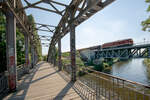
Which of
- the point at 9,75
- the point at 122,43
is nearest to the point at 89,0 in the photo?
the point at 9,75

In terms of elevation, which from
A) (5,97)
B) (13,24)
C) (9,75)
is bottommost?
(5,97)

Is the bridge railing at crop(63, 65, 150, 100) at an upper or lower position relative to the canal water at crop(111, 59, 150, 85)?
upper

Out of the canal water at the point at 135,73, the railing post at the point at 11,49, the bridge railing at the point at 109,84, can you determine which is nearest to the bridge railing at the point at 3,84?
the railing post at the point at 11,49

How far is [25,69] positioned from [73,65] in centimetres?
502

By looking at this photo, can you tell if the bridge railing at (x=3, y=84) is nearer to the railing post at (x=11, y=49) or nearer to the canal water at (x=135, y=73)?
the railing post at (x=11, y=49)

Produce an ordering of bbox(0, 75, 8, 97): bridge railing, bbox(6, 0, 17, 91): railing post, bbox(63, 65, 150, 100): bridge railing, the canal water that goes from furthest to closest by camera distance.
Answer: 1. the canal water
2. bbox(6, 0, 17, 91): railing post
3. bbox(0, 75, 8, 97): bridge railing
4. bbox(63, 65, 150, 100): bridge railing

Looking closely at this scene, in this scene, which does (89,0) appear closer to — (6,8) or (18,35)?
(6,8)

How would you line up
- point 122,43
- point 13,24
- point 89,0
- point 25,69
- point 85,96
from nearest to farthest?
point 85,96 < point 89,0 < point 13,24 < point 25,69 < point 122,43

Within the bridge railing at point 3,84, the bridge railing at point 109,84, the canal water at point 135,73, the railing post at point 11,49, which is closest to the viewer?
the bridge railing at point 109,84

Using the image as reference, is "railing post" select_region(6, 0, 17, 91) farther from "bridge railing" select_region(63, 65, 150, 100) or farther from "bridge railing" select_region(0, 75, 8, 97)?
"bridge railing" select_region(63, 65, 150, 100)

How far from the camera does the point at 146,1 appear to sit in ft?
25.5

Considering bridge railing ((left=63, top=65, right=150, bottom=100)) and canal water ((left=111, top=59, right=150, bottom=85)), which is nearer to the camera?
bridge railing ((left=63, top=65, right=150, bottom=100))

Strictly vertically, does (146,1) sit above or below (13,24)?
above

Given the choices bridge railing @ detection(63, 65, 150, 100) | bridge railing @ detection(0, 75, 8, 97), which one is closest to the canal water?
bridge railing @ detection(63, 65, 150, 100)
